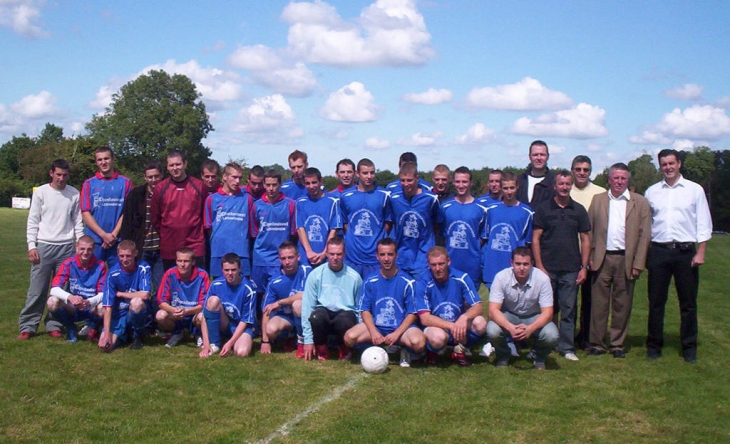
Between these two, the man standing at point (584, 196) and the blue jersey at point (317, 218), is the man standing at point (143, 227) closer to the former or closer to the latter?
the blue jersey at point (317, 218)

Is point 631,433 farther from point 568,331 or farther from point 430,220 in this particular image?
point 430,220

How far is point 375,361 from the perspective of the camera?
575 cm

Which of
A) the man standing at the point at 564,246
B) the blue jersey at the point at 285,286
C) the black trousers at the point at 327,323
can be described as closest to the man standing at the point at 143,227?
the blue jersey at the point at 285,286

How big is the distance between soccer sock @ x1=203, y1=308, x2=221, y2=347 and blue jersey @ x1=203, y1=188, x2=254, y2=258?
0.86 meters

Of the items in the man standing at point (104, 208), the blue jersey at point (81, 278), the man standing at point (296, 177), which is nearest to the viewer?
the blue jersey at point (81, 278)

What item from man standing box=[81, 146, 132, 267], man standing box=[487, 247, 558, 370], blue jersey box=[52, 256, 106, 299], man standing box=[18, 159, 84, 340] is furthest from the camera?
man standing box=[81, 146, 132, 267]

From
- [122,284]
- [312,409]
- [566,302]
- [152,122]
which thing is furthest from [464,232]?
[152,122]

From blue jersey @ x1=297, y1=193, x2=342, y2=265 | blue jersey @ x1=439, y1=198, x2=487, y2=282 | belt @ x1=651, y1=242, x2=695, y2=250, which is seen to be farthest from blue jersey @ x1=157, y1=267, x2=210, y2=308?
belt @ x1=651, y1=242, x2=695, y2=250

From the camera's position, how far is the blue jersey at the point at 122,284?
6590 millimetres

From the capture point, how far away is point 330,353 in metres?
6.64

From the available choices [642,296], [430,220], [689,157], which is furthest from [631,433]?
[689,157]

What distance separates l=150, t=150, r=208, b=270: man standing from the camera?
6953 mm

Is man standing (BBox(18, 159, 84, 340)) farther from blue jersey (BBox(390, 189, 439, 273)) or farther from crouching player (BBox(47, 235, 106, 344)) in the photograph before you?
blue jersey (BBox(390, 189, 439, 273))

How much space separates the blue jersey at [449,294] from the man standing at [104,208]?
3.61 m
